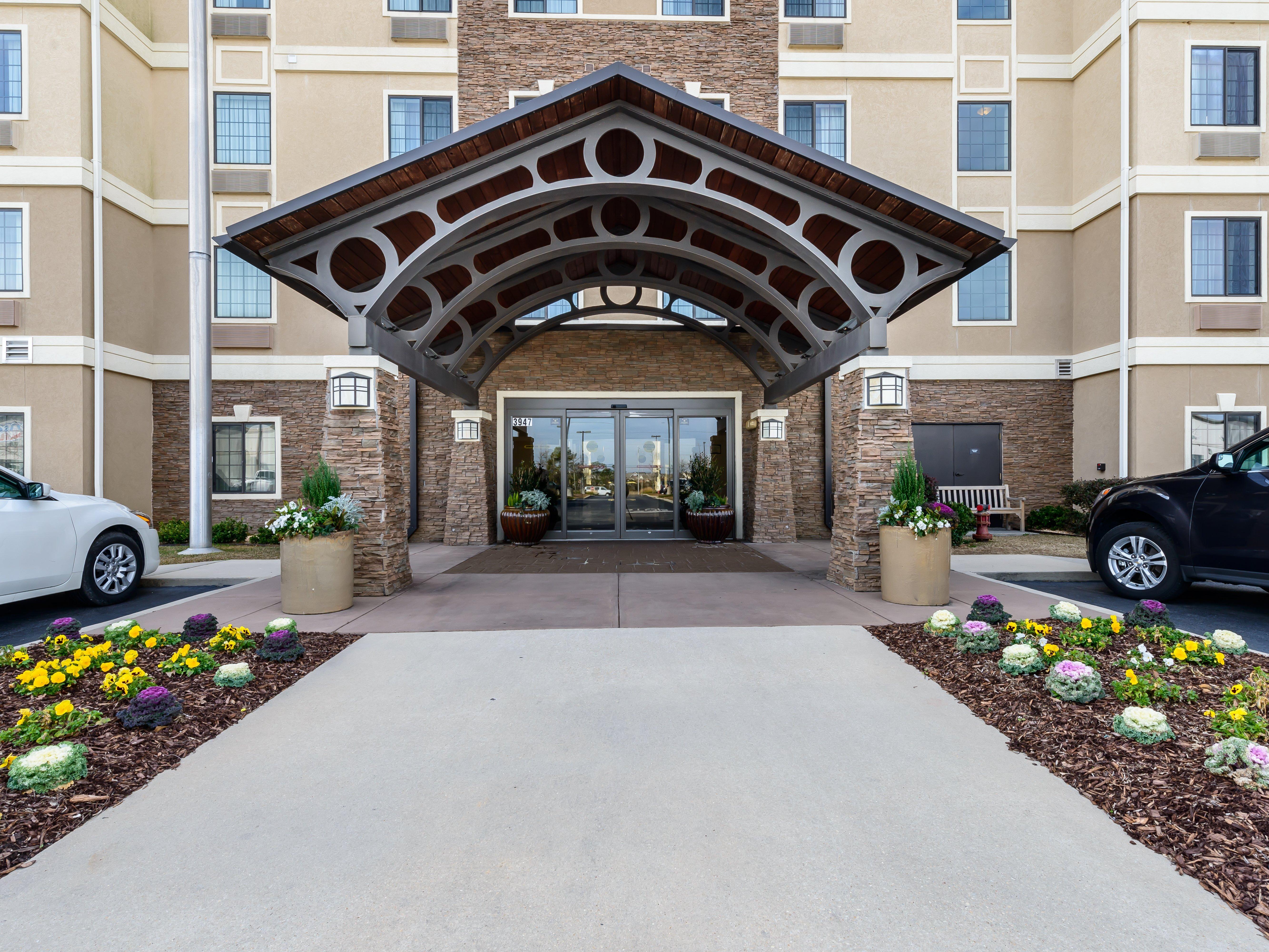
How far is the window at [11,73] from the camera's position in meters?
11.3

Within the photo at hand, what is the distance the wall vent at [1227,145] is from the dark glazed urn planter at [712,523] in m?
11.1

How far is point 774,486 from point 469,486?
5.99m

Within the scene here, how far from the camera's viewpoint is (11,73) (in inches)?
449

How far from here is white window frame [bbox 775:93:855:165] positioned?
13.1 metres

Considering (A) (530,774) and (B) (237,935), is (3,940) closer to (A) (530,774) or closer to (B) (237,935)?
Answer: (B) (237,935)

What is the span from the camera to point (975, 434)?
13547 millimetres

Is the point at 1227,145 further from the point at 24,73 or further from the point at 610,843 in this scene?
the point at 24,73

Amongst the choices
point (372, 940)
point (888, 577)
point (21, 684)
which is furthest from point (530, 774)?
point (888, 577)

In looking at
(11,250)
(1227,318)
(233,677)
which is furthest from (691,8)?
(233,677)

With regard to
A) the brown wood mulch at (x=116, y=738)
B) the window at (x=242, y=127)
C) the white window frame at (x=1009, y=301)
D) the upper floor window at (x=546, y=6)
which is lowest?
the brown wood mulch at (x=116, y=738)

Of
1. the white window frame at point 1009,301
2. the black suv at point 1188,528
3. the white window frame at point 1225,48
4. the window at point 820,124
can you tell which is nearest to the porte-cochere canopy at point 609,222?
the black suv at point 1188,528

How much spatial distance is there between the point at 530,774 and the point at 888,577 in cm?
480

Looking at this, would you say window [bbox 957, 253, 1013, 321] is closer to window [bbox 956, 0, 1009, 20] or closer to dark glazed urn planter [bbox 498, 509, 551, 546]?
window [bbox 956, 0, 1009, 20]

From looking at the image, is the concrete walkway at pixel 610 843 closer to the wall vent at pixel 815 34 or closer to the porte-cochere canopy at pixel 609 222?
the porte-cochere canopy at pixel 609 222
